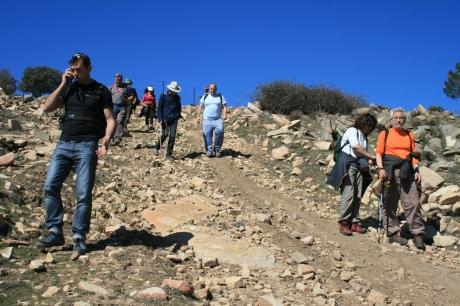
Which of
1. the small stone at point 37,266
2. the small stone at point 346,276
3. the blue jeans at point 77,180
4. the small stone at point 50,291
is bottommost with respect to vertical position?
the small stone at point 346,276

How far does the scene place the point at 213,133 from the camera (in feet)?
40.1

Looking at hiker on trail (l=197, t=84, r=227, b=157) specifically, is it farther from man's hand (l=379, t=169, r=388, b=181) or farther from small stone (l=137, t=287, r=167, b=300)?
small stone (l=137, t=287, r=167, b=300)

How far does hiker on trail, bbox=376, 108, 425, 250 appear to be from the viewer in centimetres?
730

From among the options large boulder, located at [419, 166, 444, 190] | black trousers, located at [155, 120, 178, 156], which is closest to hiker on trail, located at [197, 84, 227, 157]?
black trousers, located at [155, 120, 178, 156]

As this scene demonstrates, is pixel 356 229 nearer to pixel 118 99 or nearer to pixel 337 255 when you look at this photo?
pixel 337 255

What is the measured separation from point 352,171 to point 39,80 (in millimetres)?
40439

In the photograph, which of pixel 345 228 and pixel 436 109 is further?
pixel 436 109

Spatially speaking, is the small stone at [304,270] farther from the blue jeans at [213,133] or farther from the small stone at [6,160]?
the blue jeans at [213,133]

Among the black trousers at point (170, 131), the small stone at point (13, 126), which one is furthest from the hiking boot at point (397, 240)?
the small stone at point (13, 126)

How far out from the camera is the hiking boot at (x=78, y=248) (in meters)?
4.90

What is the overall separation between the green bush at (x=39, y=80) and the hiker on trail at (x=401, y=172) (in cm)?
3980

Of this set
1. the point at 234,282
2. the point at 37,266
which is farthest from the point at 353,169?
the point at 37,266

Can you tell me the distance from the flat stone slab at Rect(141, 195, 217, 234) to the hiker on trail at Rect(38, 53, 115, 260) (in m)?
1.63

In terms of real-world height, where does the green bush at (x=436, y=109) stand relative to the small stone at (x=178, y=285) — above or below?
above
